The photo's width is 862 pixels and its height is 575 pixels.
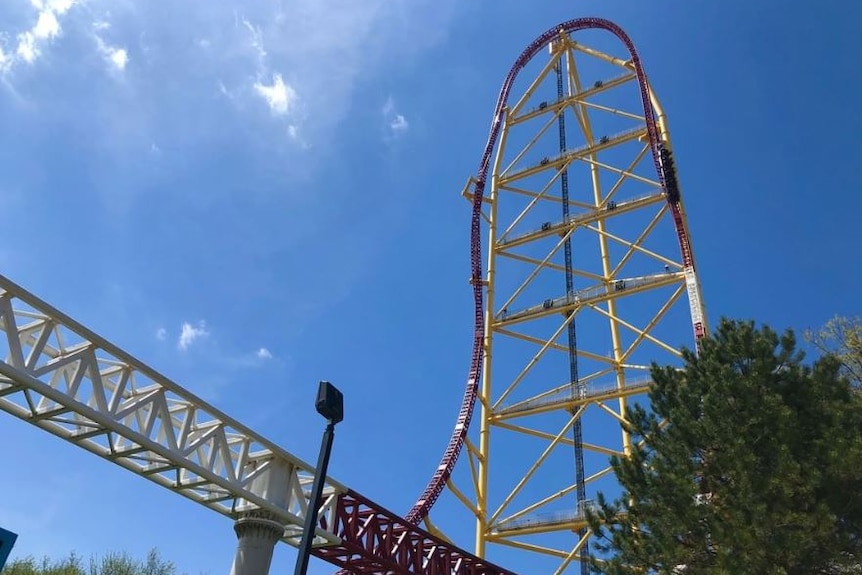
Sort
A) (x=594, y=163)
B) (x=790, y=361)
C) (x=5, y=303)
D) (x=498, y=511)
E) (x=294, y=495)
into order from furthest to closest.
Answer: (x=594, y=163) < (x=498, y=511) < (x=294, y=495) < (x=790, y=361) < (x=5, y=303)

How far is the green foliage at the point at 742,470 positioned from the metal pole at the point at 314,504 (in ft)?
17.9

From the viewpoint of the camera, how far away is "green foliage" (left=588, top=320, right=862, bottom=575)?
30.3ft

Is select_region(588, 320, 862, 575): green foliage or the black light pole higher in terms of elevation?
select_region(588, 320, 862, 575): green foliage

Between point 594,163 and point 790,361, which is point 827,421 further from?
point 594,163

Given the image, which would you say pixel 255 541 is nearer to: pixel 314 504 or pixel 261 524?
pixel 261 524

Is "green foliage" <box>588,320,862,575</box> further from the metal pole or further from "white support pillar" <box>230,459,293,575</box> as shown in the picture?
the metal pole

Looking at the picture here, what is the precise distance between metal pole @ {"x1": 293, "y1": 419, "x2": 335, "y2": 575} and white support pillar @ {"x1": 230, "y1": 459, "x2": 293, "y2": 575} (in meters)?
5.14

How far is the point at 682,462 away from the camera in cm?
1061

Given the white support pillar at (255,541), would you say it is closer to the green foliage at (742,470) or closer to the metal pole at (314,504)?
the green foliage at (742,470)

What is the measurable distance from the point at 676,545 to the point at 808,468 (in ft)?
6.24

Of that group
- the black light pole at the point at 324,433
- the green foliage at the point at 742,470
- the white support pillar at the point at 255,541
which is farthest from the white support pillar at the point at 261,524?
the black light pole at the point at 324,433

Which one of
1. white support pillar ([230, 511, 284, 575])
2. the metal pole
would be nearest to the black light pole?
the metal pole

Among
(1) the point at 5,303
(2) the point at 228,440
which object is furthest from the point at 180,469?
(1) the point at 5,303

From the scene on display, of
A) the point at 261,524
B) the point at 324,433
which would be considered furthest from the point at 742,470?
the point at 261,524
